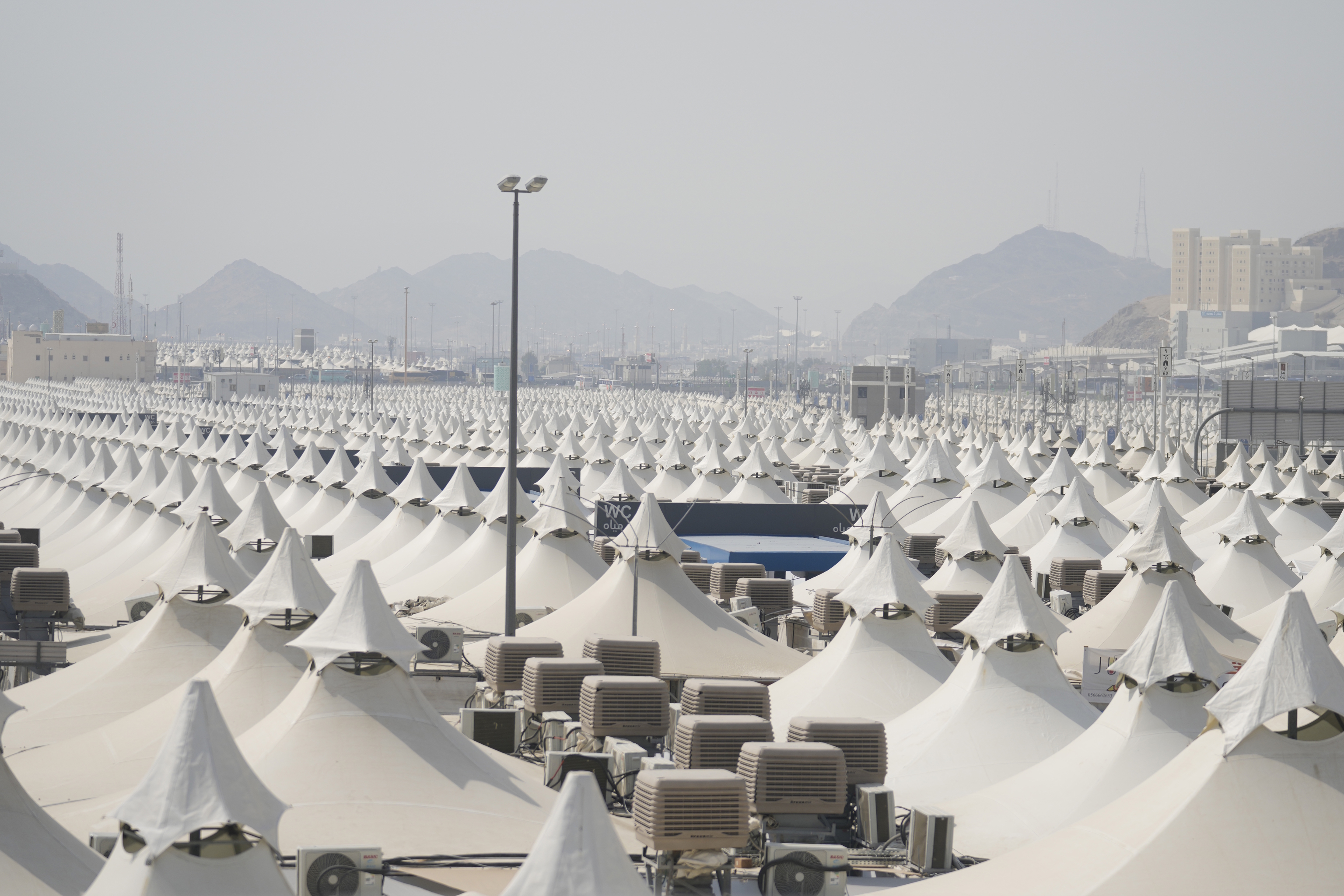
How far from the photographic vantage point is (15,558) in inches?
1512

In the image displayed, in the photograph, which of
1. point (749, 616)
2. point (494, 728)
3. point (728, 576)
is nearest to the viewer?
point (494, 728)

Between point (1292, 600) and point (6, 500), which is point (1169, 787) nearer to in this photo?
point (1292, 600)

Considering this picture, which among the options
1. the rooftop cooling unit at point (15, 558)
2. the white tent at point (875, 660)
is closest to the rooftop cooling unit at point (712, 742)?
the white tent at point (875, 660)

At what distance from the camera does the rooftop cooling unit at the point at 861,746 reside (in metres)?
19.9

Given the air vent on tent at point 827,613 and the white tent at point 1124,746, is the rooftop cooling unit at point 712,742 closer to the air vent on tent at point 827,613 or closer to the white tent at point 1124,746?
the white tent at point 1124,746

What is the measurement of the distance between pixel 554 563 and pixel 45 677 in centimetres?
1326

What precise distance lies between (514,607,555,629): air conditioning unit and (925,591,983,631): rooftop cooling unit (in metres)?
8.46

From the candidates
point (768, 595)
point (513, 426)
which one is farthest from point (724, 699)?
point (768, 595)

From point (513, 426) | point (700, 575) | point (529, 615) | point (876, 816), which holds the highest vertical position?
point (513, 426)

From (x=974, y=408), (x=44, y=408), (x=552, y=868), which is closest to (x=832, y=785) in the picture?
(x=552, y=868)

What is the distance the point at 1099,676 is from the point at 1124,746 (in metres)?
11.0

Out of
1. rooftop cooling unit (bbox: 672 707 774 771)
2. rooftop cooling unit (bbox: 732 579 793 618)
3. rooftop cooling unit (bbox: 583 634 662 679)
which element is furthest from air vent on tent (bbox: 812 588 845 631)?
rooftop cooling unit (bbox: 672 707 774 771)

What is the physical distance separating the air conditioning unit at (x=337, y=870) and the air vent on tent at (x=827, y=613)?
2144 cm

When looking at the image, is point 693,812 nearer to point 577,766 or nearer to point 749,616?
point 577,766
